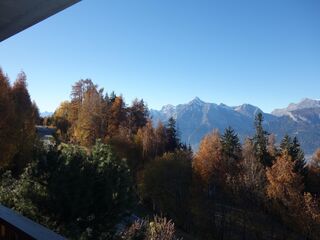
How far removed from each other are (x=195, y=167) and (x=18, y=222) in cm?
2822

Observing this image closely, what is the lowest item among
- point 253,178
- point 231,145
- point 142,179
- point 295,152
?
point 142,179

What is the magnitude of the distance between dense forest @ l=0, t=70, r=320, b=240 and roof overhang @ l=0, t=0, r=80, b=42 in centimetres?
668

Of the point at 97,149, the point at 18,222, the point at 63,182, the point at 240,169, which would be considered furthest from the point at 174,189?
the point at 18,222

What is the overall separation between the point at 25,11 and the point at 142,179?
93.0ft

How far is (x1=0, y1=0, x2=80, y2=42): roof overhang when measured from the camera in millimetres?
3174

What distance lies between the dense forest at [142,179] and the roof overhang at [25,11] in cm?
668

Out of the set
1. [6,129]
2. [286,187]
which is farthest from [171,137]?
[6,129]

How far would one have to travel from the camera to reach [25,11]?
135 inches

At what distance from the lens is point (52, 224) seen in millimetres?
9781

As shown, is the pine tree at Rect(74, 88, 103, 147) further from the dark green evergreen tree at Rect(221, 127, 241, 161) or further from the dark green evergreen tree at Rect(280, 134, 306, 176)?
the dark green evergreen tree at Rect(280, 134, 306, 176)

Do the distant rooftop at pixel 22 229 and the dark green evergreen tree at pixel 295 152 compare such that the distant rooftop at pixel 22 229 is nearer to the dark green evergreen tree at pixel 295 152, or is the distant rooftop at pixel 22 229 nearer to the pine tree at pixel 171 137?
the dark green evergreen tree at pixel 295 152

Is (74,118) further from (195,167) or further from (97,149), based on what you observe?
(97,149)

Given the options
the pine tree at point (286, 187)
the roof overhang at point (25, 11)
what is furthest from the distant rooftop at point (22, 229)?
the pine tree at point (286, 187)

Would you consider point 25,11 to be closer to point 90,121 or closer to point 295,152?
point 90,121
